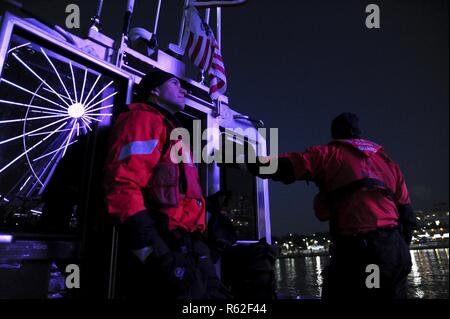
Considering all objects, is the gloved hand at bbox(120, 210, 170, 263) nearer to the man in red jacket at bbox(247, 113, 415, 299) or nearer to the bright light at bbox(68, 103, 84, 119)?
the man in red jacket at bbox(247, 113, 415, 299)

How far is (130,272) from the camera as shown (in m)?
2.00

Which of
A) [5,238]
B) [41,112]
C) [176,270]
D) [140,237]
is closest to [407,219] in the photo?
[176,270]

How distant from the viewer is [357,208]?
110 inches

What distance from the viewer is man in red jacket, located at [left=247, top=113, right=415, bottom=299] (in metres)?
2.61

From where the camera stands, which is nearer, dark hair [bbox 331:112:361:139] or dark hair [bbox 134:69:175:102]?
dark hair [bbox 134:69:175:102]

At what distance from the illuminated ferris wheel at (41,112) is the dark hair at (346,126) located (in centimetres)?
268

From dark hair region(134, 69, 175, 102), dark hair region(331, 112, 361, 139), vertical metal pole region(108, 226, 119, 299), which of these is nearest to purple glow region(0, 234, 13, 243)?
vertical metal pole region(108, 226, 119, 299)

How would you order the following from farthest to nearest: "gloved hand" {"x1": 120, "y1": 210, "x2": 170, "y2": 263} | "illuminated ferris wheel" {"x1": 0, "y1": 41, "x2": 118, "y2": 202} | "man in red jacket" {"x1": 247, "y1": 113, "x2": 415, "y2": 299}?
"illuminated ferris wheel" {"x1": 0, "y1": 41, "x2": 118, "y2": 202}
"man in red jacket" {"x1": 247, "y1": 113, "x2": 415, "y2": 299}
"gloved hand" {"x1": 120, "y1": 210, "x2": 170, "y2": 263}

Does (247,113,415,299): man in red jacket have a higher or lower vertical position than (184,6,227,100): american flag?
lower

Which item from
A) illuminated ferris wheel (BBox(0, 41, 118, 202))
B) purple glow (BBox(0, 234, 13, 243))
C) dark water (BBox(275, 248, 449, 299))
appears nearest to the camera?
purple glow (BBox(0, 234, 13, 243))

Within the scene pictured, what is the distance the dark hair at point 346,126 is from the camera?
129 inches
